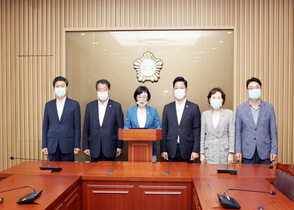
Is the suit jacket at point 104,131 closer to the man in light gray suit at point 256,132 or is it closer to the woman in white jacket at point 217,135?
the woman in white jacket at point 217,135

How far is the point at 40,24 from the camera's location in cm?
503

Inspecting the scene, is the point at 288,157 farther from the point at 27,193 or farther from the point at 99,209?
the point at 27,193

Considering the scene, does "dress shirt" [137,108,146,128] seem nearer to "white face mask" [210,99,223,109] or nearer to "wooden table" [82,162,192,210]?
"white face mask" [210,99,223,109]

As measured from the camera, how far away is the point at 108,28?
4.94 m

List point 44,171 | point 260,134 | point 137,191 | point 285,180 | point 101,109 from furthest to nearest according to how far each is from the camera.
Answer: point 101,109 → point 260,134 → point 44,171 → point 137,191 → point 285,180

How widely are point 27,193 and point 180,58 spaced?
3.58 meters

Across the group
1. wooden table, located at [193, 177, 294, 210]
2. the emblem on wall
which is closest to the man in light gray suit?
wooden table, located at [193, 177, 294, 210]

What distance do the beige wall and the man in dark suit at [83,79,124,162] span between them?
141cm

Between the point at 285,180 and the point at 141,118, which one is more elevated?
the point at 141,118

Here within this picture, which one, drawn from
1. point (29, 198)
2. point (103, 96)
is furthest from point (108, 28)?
point (29, 198)

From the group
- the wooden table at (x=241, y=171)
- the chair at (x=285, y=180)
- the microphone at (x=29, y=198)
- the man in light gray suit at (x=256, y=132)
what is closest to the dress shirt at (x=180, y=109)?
the man in light gray suit at (x=256, y=132)

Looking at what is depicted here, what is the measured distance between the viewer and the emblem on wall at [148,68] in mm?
4969

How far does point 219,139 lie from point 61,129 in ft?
6.97

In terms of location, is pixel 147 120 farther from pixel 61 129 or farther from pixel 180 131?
pixel 61 129
